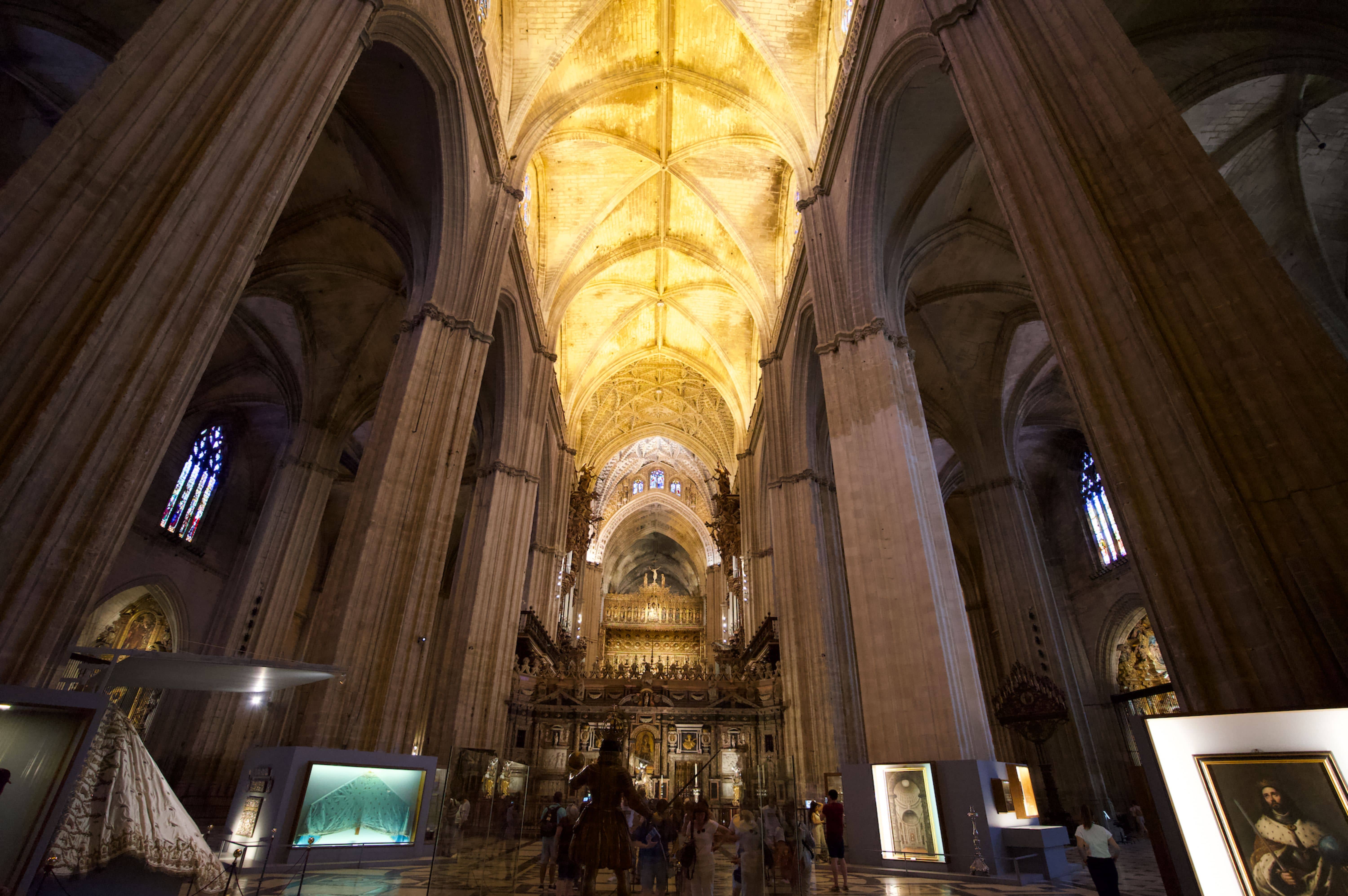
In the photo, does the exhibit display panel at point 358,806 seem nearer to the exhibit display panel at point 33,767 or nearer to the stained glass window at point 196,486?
the exhibit display panel at point 33,767

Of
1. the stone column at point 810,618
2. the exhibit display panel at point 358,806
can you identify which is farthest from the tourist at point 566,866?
the stone column at point 810,618

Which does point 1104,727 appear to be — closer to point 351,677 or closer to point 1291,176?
point 1291,176

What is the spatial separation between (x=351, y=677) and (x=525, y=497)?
8.29 meters

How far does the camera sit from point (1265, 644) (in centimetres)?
343

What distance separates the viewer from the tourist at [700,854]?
16.0ft

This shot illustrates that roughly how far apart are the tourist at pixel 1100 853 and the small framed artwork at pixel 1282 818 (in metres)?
2.53

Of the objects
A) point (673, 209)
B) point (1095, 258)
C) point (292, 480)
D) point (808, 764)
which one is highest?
point (673, 209)

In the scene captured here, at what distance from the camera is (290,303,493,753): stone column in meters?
7.73

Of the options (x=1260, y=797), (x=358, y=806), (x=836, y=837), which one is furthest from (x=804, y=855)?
(x=1260, y=797)

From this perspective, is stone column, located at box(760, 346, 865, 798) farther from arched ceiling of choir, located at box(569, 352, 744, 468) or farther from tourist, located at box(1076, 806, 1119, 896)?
arched ceiling of choir, located at box(569, 352, 744, 468)

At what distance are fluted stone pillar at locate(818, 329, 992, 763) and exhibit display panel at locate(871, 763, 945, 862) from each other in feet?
1.73

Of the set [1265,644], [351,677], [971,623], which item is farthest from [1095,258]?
[971,623]

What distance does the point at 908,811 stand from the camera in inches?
287

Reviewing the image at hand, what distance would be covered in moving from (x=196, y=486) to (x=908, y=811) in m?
20.3
